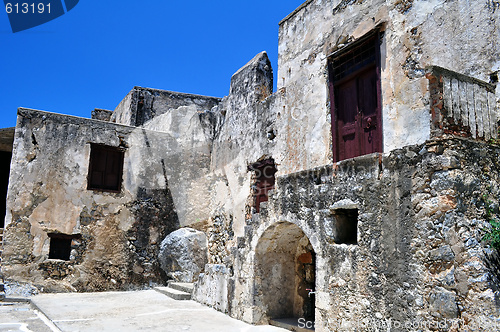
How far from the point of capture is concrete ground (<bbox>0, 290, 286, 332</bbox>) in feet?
21.1

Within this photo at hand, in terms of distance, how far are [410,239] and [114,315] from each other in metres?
5.26

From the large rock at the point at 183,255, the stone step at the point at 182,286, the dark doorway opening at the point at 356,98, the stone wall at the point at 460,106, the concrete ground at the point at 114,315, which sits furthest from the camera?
the large rock at the point at 183,255

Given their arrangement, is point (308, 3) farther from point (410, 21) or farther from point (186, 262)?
point (186, 262)

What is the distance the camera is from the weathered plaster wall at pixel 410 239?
13.4 ft

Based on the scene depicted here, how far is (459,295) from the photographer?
4062 millimetres

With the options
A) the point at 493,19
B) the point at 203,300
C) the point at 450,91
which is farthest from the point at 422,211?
the point at 203,300

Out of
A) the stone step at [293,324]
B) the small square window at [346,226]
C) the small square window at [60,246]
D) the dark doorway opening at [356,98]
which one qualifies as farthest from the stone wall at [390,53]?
the small square window at [60,246]

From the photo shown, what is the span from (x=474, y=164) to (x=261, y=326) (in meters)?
3.90

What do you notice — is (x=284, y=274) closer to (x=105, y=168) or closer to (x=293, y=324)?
(x=293, y=324)

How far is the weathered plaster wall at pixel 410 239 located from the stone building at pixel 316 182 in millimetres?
15

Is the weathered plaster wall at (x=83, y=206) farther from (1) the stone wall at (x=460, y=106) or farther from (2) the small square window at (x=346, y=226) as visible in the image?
(1) the stone wall at (x=460, y=106)

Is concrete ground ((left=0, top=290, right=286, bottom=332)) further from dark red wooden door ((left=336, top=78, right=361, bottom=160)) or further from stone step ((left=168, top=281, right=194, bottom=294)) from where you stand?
dark red wooden door ((left=336, top=78, right=361, bottom=160))

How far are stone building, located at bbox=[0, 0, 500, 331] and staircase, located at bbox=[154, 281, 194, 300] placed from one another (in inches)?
18.4

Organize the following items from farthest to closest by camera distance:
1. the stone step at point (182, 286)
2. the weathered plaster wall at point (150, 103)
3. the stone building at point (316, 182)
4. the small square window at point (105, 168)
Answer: the weathered plaster wall at point (150, 103) → the small square window at point (105, 168) → the stone step at point (182, 286) → the stone building at point (316, 182)
